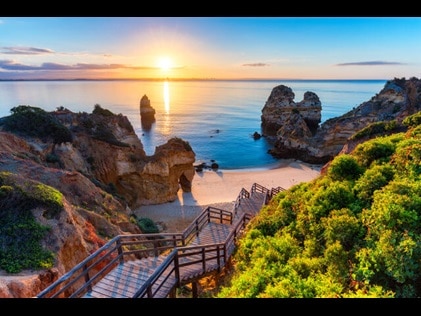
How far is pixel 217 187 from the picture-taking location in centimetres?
2777

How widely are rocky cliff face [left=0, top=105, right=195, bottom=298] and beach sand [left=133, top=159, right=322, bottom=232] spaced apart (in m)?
1.34

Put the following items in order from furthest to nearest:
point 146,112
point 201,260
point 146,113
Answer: point 146,112
point 146,113
point 201,260

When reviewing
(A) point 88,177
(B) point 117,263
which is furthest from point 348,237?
(A) point 88,177

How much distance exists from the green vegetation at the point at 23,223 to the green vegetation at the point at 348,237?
494 centimetres

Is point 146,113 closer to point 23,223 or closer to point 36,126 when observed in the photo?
point 36,126

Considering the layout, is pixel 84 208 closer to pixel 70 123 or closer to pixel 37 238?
pixel 37 238

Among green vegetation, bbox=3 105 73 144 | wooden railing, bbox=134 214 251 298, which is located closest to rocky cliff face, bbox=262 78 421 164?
green vegetation, bbox=3 105 73 144

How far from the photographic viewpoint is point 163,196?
22.6m

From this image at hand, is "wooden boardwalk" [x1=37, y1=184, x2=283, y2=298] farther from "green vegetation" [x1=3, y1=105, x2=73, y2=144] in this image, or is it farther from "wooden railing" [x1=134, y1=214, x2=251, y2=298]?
"green vegetation" [x1=3, y1=105, x2=73, y2=144]

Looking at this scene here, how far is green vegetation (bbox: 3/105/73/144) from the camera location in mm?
18250

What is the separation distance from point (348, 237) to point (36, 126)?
18986 mm

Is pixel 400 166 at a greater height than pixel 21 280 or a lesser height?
greater
